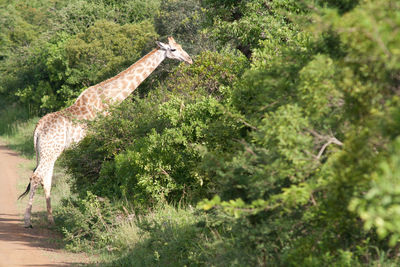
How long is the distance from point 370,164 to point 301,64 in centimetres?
157

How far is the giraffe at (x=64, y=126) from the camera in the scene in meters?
10.8

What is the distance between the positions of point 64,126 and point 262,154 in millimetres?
6934

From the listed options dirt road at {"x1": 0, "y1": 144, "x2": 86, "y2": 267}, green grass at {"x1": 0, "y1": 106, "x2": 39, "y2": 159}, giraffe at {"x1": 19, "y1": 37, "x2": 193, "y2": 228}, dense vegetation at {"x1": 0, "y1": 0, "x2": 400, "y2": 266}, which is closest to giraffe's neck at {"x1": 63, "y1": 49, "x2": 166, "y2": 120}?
giraffe at {"x1": 19, "y1": 37, "x2": 193, "y2": 228}

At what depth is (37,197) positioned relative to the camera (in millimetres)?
13633

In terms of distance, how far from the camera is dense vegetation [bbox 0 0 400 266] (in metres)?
3.70

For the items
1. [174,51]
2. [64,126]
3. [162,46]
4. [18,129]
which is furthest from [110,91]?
[18,129]

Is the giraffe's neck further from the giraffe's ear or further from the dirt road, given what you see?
the dirt road

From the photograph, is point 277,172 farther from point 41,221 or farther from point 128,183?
point 41,221

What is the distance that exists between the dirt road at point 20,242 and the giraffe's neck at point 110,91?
2397mm

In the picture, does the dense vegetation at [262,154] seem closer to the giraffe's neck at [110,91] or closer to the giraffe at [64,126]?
the giraffe at [64,126]

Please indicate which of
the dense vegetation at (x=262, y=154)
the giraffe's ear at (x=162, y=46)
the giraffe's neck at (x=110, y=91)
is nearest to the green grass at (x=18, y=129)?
the dense vegetation at (x=262, y=154)

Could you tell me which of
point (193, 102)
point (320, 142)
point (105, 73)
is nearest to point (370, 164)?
point (320, 142)

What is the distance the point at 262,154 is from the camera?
16.1 ft

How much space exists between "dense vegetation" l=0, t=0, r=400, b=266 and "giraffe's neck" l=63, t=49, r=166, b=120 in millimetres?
786
